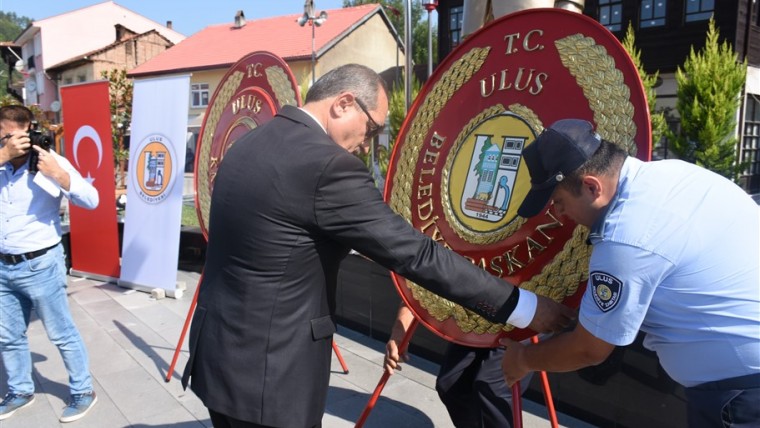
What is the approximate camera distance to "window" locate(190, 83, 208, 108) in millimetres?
26297

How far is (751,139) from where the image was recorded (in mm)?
14383

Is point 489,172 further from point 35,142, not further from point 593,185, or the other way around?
point 35,142

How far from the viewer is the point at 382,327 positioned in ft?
14.9

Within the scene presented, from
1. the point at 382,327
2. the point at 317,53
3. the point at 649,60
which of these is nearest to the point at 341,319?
the point at 382,327

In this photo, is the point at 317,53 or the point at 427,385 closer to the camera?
the point at 427,385

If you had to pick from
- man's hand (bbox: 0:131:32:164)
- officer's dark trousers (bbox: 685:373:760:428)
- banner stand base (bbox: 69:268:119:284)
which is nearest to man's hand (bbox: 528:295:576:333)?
officer's dark trousers (bbox: 685:373:760:428)

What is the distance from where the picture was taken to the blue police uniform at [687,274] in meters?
1.33

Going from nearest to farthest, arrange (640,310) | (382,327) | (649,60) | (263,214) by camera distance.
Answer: (640,310) → (263,214) → (382,327) → (649,60)

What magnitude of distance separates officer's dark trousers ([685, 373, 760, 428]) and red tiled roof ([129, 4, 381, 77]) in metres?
22.7

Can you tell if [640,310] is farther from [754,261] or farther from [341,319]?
[341,319]

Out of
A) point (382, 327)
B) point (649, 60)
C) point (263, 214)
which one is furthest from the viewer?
point (649, 60)

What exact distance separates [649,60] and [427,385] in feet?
43.0

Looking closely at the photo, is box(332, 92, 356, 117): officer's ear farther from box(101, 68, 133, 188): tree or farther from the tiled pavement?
box(101, 68, 133, 188): tree

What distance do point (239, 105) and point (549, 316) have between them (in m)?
2.70
